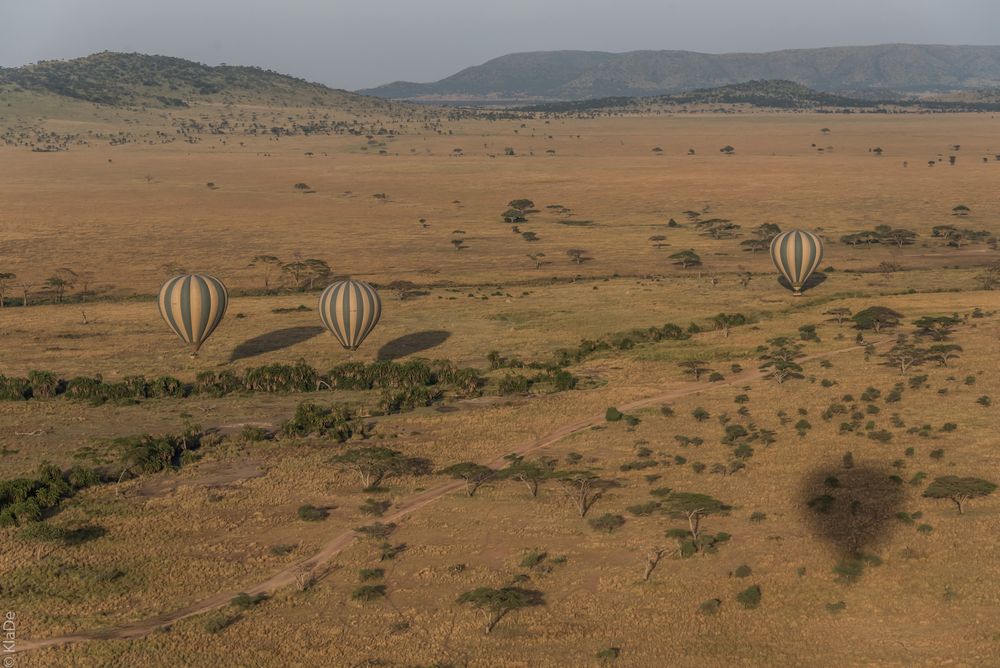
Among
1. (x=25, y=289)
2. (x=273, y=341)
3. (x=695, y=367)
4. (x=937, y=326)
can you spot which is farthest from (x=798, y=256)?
(x=25, y=289)

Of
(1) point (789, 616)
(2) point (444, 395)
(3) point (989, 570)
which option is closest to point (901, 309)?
(2) point (444, 395)

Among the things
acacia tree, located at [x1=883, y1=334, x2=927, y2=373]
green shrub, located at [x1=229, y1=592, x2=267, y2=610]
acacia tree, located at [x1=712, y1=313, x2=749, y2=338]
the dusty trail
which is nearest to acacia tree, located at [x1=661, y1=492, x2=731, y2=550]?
the dusty trail

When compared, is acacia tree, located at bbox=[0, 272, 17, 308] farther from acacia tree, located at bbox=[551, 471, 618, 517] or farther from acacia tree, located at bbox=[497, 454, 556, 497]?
acacia tree, located at bbox=[551, 471, 618, 517]

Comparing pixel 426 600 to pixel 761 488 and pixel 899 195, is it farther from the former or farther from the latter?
pixel 899 195

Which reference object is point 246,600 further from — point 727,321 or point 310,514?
point 727,321

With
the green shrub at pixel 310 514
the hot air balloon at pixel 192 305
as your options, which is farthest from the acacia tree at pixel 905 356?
the hot air balloon at pixel 192 305
